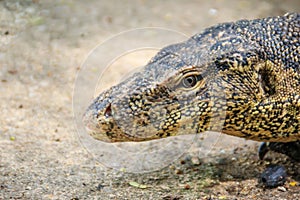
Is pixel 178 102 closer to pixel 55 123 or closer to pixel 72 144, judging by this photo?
pixel 72 144

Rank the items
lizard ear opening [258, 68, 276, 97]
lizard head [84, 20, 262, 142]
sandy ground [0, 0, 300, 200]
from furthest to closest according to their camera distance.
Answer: sandy ground [0, 0, 300, 200], lizard ear opening [258, 68, 276, 97], lizard head [84, 20, 262, 142]

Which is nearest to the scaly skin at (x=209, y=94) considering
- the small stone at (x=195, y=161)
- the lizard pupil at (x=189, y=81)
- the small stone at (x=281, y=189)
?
the lizard pupil at (x=189, y=81)

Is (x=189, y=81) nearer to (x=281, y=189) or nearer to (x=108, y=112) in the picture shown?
(x=108, y=112)

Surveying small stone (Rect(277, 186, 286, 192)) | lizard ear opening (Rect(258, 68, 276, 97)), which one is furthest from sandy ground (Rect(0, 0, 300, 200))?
lizard ear opening (Rect(258, 68, 276, 97))

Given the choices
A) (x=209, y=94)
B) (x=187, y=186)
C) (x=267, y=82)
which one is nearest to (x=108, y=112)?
(x=209, y=94)

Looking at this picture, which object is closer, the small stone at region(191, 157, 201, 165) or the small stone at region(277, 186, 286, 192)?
the small stone at region(277, 186, 286, 192)

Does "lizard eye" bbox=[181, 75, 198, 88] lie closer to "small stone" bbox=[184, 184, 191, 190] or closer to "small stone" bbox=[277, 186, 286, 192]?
"small stone" bbox=[184, 184, 191, 190]

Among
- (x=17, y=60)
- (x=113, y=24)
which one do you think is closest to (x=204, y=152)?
(x=17, y=60)
